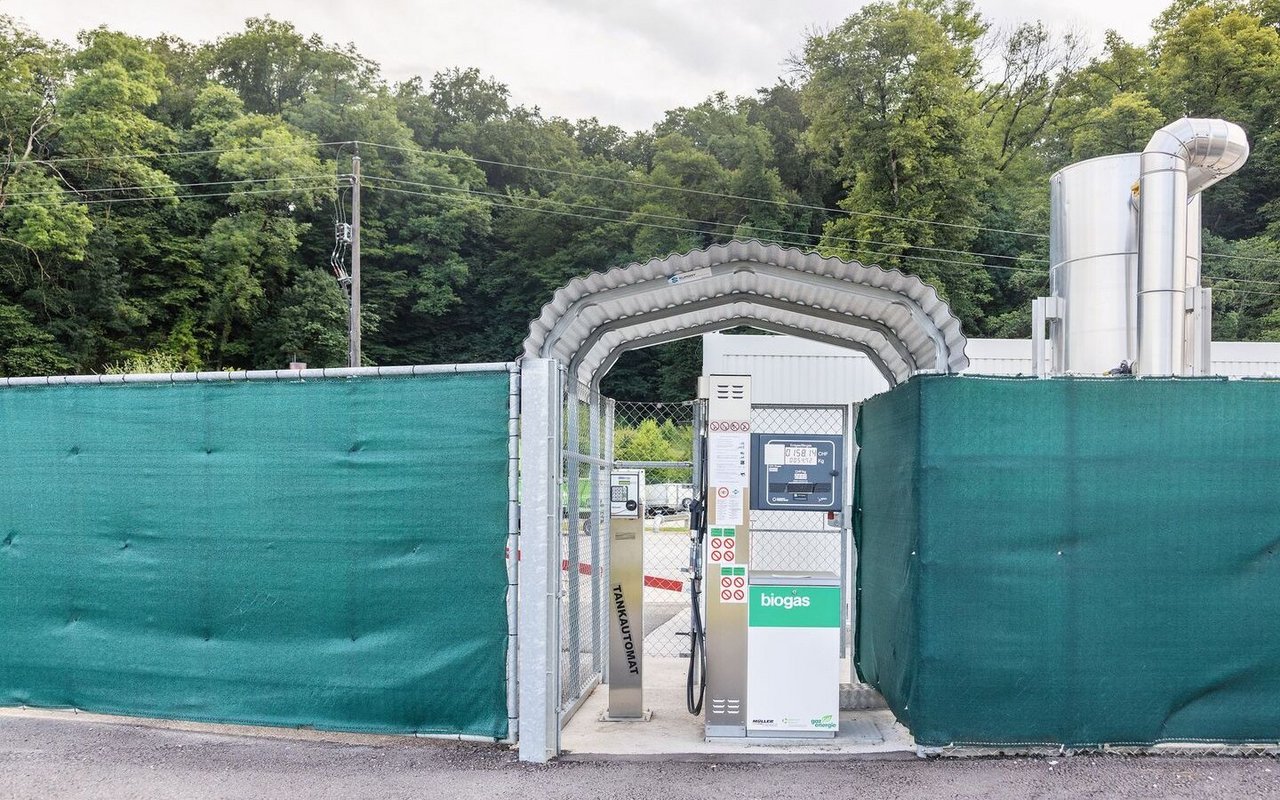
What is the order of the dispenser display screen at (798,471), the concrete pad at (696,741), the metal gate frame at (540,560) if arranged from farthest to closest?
the dispenser display screen at (798,471) → the concrete pad at (696,741) → the metal gate frame at (540,560)

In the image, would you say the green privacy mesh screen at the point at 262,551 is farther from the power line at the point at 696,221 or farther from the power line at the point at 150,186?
the power line at the point at 696,221

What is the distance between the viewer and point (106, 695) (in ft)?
17.8

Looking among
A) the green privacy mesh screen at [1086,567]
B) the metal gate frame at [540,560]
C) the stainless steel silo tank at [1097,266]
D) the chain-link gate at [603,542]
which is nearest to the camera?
the green privacy mesh screen at [1086,567]

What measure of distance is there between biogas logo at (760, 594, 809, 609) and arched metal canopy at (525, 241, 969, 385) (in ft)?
5.27

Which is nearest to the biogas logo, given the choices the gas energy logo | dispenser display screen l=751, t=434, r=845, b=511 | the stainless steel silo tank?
the gas energy logo

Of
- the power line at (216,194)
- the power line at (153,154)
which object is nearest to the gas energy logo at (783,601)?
the power line at (153,154)

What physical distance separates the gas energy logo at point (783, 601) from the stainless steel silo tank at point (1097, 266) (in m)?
3.61

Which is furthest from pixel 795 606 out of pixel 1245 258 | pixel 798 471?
pixel 1245 258

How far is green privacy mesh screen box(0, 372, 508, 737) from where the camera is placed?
16.5 feet

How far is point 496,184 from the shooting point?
165ft

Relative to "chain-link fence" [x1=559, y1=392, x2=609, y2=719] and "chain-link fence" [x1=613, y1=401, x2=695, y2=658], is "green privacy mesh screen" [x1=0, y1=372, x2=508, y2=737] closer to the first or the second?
"chain-link fence" [x1=559, y1=392, x2=609, y2=719]

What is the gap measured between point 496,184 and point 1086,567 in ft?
158

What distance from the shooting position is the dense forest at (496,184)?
1265 inches

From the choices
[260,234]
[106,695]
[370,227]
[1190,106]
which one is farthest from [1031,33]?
[106,695]
